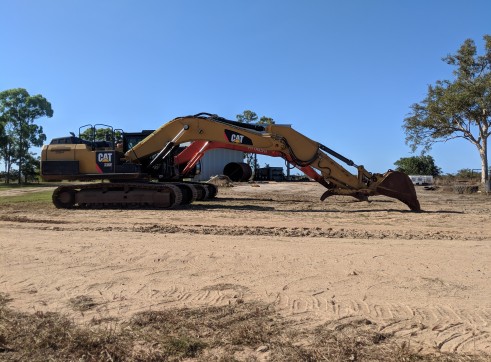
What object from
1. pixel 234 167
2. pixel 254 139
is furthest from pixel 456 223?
pixel 234 167

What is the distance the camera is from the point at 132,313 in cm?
439

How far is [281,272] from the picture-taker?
5.88 meters

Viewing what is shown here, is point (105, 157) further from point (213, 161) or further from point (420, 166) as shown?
point (420, 166)

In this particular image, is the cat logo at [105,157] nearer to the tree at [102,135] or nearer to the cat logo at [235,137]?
the tree at [102,135]

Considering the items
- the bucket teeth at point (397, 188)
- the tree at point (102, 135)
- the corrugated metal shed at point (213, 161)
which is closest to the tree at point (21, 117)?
the corrugated metal shed at point (213, 161)

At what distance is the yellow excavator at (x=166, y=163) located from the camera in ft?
51.5

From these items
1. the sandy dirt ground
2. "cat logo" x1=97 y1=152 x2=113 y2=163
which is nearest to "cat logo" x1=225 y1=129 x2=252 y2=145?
"cat logo" x1=97 y1=152 x2=113 y2=163

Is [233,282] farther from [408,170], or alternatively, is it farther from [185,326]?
[408,170]

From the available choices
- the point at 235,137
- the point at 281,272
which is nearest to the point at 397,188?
the point at 235,137

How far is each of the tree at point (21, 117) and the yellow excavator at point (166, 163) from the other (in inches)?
1464

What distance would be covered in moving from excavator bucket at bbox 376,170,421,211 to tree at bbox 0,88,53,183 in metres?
45.8

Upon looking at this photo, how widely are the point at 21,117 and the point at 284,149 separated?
45.1 metres

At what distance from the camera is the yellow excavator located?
51.5ft

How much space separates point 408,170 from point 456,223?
200 feet
